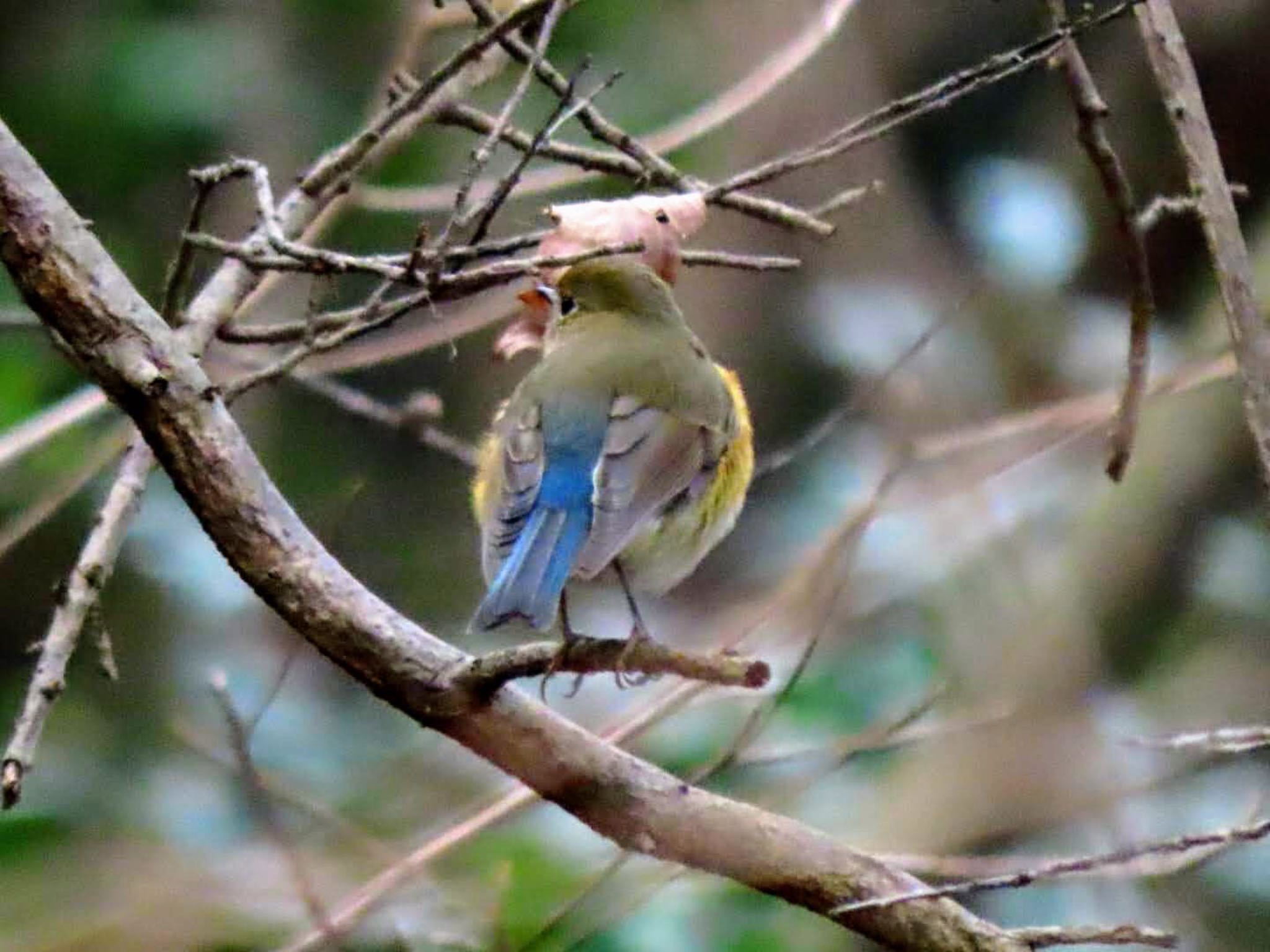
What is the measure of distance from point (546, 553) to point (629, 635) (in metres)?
0.14

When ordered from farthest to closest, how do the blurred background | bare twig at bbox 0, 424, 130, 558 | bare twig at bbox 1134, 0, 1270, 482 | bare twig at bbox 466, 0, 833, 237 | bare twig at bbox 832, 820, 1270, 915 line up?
the blurred background, bare twig at bbox 0, 424, 130, 558, bare twig at bbox 466, 0, 833, 237, bare twig at bbox 1134, 0, 1270, 482, bare twig at bbox 832, 820, 1270, 915

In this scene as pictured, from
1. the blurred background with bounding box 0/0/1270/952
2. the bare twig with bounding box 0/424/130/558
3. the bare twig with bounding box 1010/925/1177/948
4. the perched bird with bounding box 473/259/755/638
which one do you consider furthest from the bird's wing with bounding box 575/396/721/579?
the bare twig with bounding box 0/424/130/558

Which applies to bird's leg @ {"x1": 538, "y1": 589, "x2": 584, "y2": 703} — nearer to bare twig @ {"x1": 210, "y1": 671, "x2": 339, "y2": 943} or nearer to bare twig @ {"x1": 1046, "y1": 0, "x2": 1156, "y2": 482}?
bare twig @ {"x1": 210, "y1": 671, "x2": 339, "y2": 943}

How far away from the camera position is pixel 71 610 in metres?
2.02

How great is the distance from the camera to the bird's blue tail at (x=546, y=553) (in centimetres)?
217

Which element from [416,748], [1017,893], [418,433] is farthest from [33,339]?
[1017,893]

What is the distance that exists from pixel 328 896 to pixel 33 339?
204 centimetres

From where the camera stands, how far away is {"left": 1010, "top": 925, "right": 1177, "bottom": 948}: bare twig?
1.86m

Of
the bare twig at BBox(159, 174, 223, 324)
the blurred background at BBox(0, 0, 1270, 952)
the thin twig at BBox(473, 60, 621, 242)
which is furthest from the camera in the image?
the blurred background at BBox(0, 0, 1270, 952)

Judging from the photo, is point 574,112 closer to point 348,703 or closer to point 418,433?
point 418,433

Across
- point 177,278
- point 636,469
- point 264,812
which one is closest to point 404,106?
point 177,278

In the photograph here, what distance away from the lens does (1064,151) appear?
5.23 metres

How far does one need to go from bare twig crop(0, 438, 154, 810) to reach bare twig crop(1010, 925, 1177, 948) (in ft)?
3.19

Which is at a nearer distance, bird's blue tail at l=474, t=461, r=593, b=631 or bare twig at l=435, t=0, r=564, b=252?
bare twig at l=435, t=0, r=564, b=252
